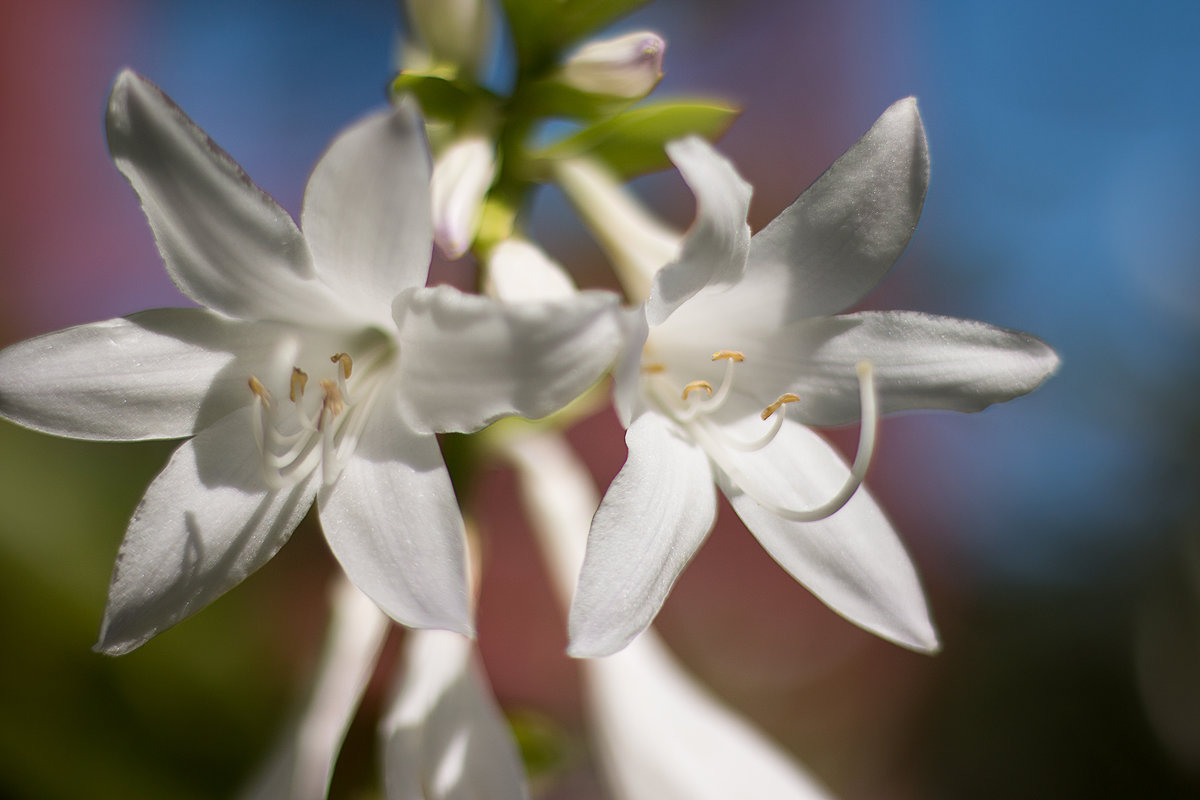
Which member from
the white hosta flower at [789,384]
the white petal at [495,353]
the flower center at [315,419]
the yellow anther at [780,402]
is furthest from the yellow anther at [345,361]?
the yellow anther at [780,402]

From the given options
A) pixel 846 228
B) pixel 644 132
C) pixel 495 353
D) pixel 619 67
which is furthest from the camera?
pixel 644 132

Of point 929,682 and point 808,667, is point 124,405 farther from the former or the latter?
point 929,682

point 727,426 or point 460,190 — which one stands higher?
point 460,190

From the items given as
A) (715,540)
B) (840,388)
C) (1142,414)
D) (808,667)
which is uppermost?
(840,388)

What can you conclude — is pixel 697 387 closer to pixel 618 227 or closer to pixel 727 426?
pixel 727 426

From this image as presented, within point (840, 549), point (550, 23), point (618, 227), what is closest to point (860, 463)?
point (840, 549)

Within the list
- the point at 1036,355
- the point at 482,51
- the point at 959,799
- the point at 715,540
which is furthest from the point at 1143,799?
the point at 482,51
